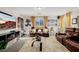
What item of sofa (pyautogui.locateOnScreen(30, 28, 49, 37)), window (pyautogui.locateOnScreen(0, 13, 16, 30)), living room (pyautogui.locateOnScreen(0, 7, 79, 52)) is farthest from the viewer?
sofa (pyautogui.locateOnScreen(30, 28, 49, 37))

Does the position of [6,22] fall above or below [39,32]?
above

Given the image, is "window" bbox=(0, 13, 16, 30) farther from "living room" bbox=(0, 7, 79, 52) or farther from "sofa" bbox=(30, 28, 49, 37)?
"sofa" bbox=(30, 28, 49, 37)

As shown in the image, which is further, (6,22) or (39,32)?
(39,32)

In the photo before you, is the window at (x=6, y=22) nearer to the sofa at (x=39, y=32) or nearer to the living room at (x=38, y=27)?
the living room at (x=38, y=27)

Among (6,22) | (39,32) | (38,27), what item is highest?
(6,22)

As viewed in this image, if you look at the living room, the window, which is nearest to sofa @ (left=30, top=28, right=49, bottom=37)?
the living room

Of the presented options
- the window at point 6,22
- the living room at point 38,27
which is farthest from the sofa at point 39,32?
the window at point 6,22

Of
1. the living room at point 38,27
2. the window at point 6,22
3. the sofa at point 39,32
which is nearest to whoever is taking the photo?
the window at point 6,22

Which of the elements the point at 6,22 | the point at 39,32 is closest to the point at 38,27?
the point at 39,32

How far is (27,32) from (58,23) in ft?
3.59

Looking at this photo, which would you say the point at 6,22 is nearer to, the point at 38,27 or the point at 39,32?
the point at 38,27

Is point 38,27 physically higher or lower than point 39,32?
higher
